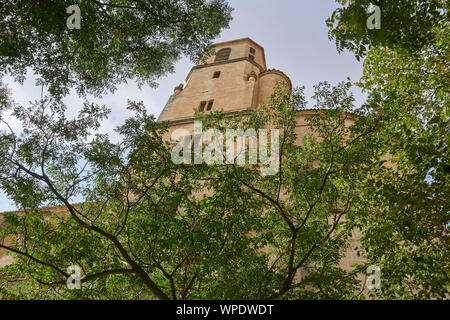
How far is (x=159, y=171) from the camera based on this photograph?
25.7 ft

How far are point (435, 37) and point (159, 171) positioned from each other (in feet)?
26.1

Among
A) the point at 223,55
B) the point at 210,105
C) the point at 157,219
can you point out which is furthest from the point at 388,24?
the point at 223,55

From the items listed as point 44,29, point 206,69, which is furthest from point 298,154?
point 206,69

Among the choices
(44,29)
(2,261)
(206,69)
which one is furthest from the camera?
(206,69)

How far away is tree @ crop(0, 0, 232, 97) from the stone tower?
43.6 ft

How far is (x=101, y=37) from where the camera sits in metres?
8.39

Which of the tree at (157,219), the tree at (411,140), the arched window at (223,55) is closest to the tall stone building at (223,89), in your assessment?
the arched window at (223,55)

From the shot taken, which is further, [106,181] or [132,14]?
[132,14]

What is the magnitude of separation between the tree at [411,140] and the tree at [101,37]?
13.4 feet

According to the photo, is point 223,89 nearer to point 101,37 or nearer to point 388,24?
point 101,37

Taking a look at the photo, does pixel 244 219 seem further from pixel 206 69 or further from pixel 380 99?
pixel 206 69

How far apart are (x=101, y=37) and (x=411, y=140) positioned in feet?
26.9

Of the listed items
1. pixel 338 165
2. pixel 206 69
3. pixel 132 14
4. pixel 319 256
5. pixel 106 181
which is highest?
pixel 206 69

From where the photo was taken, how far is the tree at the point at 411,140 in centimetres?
598
